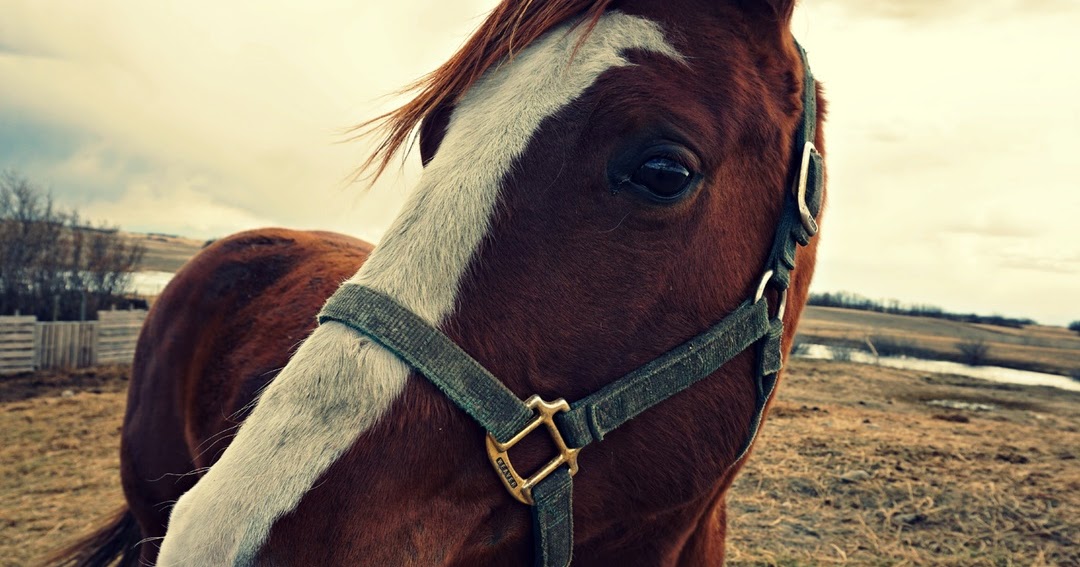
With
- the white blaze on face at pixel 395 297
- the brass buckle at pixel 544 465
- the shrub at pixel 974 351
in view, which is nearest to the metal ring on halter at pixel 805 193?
the white blaze on face at pixel 395 297

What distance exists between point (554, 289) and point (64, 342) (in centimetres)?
1816

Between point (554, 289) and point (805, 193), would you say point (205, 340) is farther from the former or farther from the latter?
point (805, 193)

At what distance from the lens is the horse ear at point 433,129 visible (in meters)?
1.53

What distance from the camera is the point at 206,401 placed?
3066 millimetres

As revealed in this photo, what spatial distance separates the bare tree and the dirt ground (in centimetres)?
877

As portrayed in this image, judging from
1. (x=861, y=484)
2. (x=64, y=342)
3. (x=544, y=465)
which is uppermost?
(x=544, y=465)

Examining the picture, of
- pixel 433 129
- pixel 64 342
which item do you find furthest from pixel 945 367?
pixel 64 342

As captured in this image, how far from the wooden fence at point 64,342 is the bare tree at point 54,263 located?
2.43 meters

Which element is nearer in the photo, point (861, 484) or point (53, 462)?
point (861, 484)

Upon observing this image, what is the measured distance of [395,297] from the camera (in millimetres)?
1141

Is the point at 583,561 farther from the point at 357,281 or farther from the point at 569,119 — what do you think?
the point at 569,119

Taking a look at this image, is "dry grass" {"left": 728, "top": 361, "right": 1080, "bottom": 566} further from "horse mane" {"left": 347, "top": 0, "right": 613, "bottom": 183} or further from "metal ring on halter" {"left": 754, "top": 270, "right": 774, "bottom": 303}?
"horse mane" {"left": 347, "top": 0, "right": 613, "bottom": 183}

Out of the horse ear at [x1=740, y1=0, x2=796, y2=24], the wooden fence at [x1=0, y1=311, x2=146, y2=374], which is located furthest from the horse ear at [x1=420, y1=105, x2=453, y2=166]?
the wooden fence at [x1=0, y1=311, x2=146, y2=374]

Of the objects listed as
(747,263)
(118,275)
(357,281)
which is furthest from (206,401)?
(118,275)
